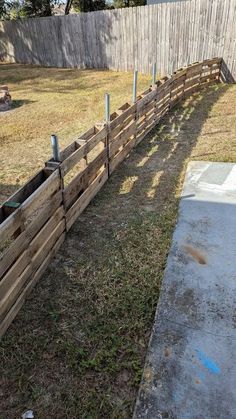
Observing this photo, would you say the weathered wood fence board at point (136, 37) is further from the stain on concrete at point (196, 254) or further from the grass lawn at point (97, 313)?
the stain on concrete at point (196, 254)

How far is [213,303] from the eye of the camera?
142 inches

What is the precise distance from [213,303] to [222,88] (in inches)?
424

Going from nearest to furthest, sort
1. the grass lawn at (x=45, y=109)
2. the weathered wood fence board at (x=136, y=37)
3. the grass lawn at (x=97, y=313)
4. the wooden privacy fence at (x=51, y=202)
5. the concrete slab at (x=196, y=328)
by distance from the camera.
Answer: the concrete slab at (x=196, y=328) < the grass lawn at (x=97, y=313) < the wooden privacy fence at (x=51, y=202) < the grass lawn at (x=45, y=109) < the weathered wood fence board at (x=136, y=37)

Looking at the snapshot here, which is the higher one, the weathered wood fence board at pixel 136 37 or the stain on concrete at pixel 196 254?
the weathered wood fence board at pixel 136 37

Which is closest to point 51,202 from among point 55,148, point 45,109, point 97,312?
point 55,148

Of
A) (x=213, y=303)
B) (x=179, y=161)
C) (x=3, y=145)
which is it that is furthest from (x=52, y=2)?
(x=213, y=303)

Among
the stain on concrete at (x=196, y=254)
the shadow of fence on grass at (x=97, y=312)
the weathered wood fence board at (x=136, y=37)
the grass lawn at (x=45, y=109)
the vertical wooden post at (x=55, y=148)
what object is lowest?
the shadow of fence on grass at (x=97, y=312)

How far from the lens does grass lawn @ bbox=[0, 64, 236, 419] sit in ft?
9.50

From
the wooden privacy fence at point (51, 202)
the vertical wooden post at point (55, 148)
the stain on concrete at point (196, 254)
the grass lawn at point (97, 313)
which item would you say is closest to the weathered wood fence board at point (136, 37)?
the wooden privacy fence at point (51, 202)

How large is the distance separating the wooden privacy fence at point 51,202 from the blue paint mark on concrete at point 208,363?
192 centimetres

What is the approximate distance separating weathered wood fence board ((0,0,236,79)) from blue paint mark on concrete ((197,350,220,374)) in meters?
12.0

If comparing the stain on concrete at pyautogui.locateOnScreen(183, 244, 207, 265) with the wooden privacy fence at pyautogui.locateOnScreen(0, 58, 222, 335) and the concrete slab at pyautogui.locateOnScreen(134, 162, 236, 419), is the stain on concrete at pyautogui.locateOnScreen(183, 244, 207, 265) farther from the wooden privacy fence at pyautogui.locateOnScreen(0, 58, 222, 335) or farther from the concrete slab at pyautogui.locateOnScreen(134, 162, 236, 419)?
the wooden privacy fence at pyautogui.locateOnScreen(0, 58, 222, 335)

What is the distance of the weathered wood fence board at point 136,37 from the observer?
40.8ft

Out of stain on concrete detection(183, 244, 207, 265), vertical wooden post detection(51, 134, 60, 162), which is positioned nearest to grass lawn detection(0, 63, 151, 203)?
vertical wooden post detection(51, 134, 60, 162)
